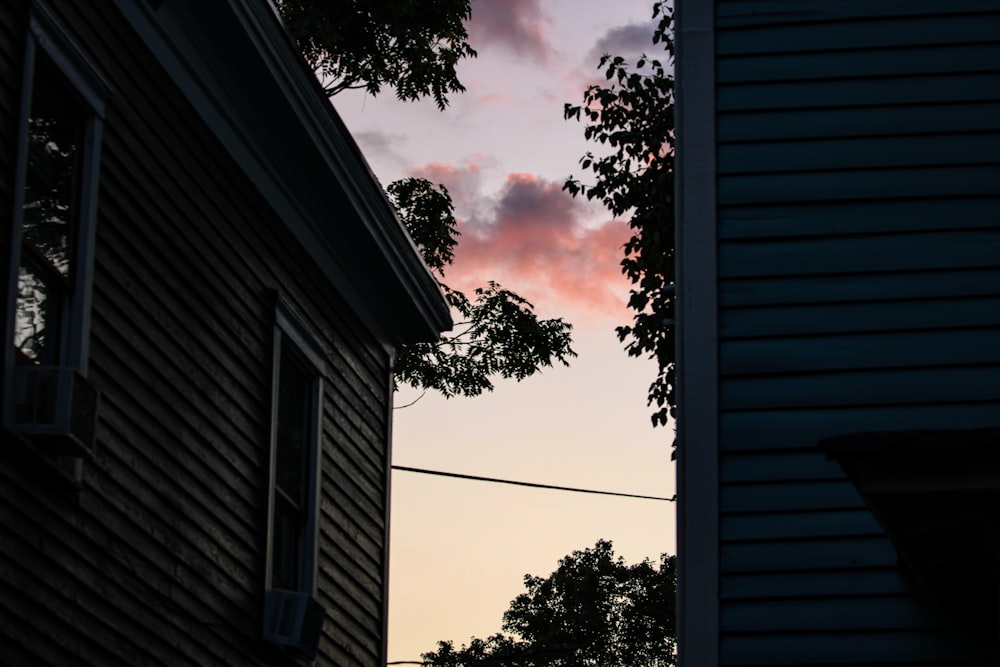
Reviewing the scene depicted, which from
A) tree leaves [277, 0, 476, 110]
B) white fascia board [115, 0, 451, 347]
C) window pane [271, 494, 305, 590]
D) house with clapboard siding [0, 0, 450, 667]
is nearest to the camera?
house with clapboard siding [0, 0, 450, 667]

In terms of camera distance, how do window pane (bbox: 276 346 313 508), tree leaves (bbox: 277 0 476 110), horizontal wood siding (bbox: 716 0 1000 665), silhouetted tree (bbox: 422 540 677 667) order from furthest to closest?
silhouetted tree (bbox: 422 540 677 667)
tree leaves (bbox: 277 0 476 110)
window pane (bbox: 276 346 313 508)
horizontal wood siding (bbox: 716 0 1000 665)

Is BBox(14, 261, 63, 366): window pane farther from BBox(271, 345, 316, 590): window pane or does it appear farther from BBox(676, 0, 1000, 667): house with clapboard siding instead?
BBox(271, 345, 316, 590): window pane

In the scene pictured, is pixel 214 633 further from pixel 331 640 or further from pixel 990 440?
pixel 990 440

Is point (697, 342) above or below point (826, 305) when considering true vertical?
below

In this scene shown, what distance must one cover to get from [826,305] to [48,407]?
152 inches

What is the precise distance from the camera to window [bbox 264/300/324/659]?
11.0 metres

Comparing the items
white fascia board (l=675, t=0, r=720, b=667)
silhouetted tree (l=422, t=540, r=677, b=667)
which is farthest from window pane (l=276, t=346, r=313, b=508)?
silhouetted tree (l=422, t=540, r=677, b=667)

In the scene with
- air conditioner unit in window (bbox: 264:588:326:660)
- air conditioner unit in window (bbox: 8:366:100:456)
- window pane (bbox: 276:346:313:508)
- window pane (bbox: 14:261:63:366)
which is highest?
Result: window pane (bbox: 276:346:313:508)

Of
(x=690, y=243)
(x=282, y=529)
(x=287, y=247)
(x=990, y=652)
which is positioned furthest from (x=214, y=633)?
(x=990, y=652)

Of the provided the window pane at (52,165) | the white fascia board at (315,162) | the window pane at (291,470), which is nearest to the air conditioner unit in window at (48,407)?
the window pane at (52,165)

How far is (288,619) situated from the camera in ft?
36.0

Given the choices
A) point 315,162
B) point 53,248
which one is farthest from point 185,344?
point 315,162

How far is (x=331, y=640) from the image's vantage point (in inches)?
488

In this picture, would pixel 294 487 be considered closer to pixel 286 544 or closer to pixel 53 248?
pixel 286 544
